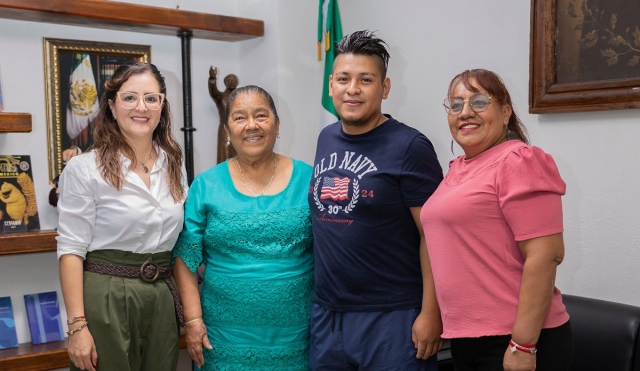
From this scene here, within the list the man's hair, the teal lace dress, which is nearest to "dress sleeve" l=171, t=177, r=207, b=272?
the teal lace dress

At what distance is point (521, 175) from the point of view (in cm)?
135

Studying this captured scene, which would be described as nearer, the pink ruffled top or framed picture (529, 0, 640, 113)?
the pink ruffled top

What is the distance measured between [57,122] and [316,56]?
1.34 metres

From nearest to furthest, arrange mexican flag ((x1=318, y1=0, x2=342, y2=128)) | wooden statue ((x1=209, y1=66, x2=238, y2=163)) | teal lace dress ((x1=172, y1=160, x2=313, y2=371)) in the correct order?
teal lace dress ((x1=172, y1=160, x2=313, y2=371)) → mexican flag ((x1=318, y1=0, x2=342, y2=128)) → wooden statue ((x1=209, y1=66, x2=238, y2=163))

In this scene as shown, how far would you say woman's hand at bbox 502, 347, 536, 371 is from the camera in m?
1.36

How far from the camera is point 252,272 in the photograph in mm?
1874

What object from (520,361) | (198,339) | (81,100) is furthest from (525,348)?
(81,100)

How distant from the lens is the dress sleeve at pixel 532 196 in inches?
52.6

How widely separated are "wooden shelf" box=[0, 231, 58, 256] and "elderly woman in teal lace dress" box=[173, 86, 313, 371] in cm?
87

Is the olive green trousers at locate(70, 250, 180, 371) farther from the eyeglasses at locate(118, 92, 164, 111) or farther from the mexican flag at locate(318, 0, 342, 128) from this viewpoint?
the mexican flag at locate(318, 0, 342, 128)

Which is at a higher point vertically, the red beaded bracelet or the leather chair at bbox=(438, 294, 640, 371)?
the red beaded bracelet

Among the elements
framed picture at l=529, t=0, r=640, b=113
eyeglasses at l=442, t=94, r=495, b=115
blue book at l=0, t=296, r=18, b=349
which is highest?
framed picture at l=529, t=0, r=640, b=113

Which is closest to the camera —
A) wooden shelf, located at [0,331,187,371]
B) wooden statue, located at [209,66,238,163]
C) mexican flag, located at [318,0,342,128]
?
wooden shelf, located at [0,331,187,371]

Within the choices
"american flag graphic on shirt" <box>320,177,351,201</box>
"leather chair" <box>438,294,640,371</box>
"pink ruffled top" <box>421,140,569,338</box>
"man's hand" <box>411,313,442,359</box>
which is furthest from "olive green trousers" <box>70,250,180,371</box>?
"leather chair" <box>438,294,640,371</box>
